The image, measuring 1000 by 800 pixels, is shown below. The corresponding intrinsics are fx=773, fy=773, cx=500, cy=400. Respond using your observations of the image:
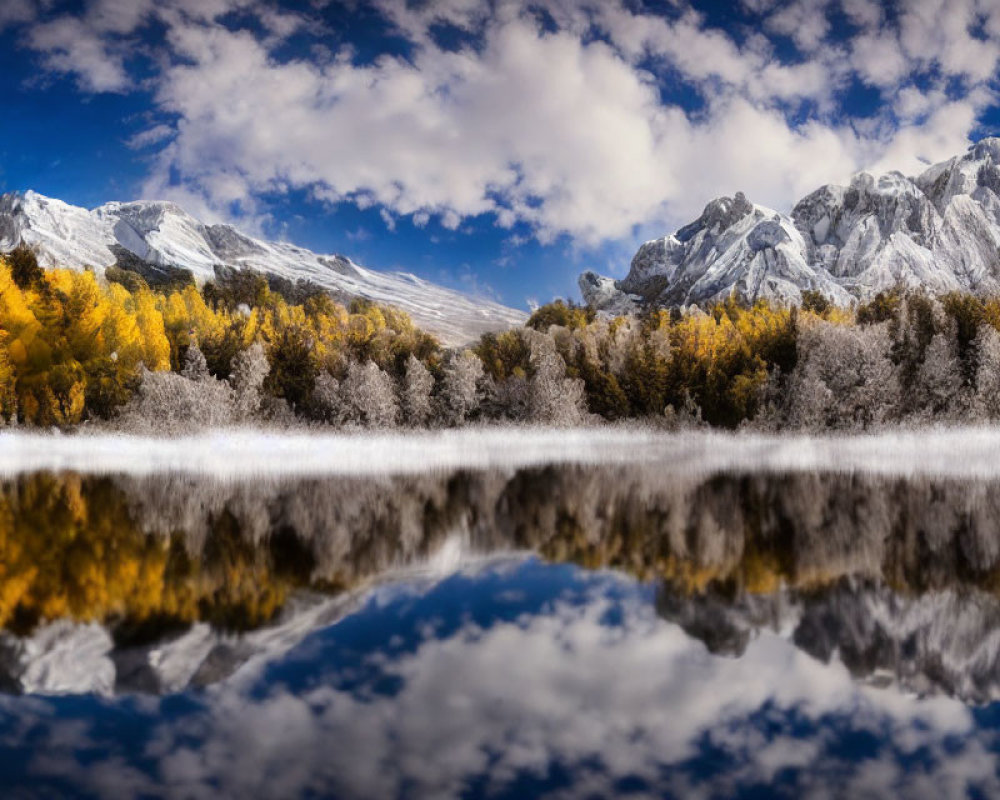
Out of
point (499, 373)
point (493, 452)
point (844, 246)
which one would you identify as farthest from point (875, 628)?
point (844, 246)

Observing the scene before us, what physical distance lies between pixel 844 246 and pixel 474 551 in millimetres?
128083

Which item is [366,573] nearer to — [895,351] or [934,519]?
[934,519]

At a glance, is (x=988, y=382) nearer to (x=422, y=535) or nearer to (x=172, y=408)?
(x=422, y=535)

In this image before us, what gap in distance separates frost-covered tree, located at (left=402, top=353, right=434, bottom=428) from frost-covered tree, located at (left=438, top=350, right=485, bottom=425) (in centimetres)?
80

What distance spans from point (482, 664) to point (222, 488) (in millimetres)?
12006

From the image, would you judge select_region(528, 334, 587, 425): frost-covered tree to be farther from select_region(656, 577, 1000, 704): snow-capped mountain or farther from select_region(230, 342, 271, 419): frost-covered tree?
select_region(656, 577, 1000, 704): snow-capped mountain

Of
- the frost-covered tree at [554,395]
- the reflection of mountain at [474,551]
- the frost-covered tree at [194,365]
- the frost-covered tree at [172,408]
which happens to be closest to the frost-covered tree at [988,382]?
the frost-covered tree at [554,395]

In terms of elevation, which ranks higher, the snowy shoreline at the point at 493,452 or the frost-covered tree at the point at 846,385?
the frost-covered tree at the point at 846,385

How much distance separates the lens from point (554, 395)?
1542 inches

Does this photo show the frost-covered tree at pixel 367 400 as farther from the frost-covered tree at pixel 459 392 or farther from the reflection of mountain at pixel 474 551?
the reflection of mountain at pixel 474 551

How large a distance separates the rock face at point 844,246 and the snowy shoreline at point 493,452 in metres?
68.7

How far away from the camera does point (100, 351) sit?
36.4 m

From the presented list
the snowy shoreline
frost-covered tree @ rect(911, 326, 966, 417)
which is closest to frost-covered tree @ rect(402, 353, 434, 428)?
the snowy shoreline

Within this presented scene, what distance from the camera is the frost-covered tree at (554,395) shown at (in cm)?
3862
